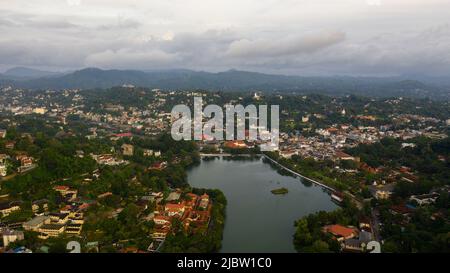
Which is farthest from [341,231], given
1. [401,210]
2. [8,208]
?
[8,208]

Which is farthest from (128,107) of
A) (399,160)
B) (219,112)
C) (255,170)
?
(399,160)

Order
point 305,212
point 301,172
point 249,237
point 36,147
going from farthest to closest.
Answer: point 301,172 < point 36,147 < point 305,212 < point 249,237

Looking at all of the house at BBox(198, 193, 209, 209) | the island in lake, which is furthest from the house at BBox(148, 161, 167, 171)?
the island in lake

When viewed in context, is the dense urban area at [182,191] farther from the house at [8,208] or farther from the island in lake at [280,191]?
the island in lake at [280,191]

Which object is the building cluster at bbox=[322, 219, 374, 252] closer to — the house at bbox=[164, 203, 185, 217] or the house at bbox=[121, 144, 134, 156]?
the house at bbox=[164, 203, 185, 217]
